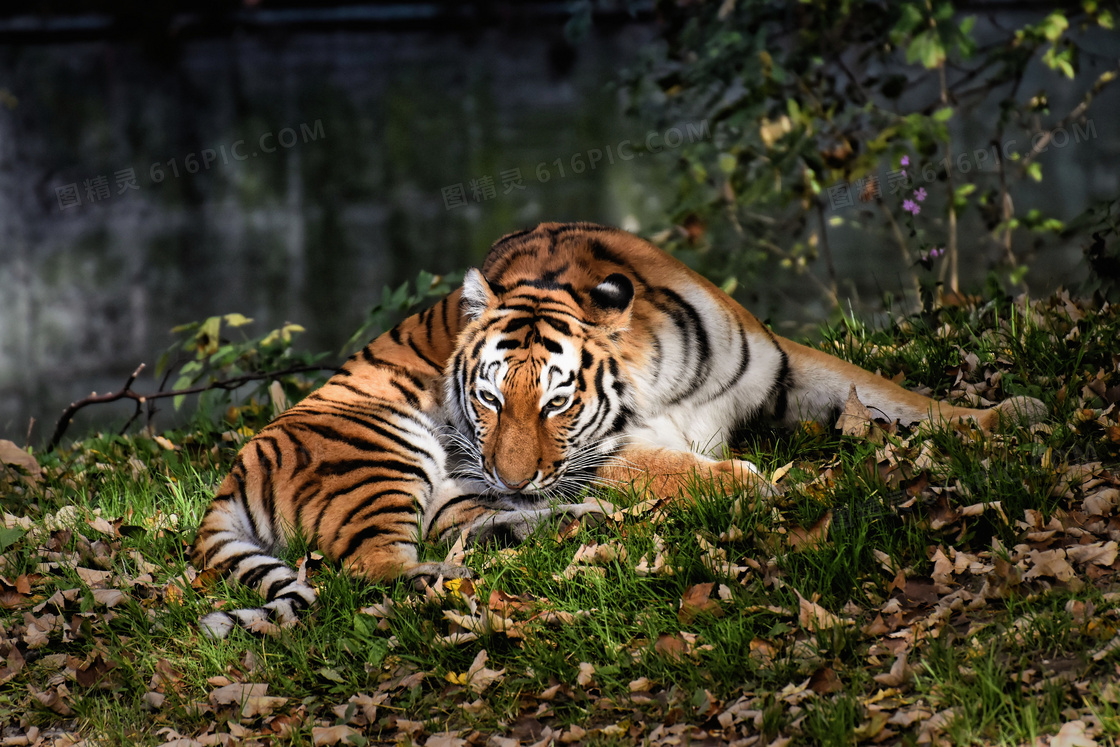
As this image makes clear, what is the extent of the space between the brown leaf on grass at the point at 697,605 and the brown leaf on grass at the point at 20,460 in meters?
3.45

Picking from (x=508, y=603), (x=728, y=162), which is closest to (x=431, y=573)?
(x=508, y=603)

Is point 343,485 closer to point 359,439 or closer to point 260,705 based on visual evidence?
point 359,439

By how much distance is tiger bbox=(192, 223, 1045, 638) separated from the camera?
3129mm

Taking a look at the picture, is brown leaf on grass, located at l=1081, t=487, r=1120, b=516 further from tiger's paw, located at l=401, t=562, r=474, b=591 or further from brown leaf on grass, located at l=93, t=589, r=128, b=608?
brown leaf on grass, located at l=93, t=589, r=128, b=608

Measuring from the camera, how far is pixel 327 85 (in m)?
6.70

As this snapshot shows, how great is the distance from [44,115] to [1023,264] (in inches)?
267

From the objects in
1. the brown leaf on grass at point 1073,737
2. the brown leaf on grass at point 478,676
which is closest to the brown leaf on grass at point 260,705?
the brown leaf on grass at point 478,676

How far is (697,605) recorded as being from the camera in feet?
8.28

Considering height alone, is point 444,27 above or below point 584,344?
above

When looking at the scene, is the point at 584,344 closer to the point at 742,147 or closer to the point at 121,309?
the point at 742,147

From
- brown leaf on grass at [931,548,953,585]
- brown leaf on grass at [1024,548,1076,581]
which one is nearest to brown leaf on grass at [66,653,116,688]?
brown leaf on grass at [931,548,953,585]

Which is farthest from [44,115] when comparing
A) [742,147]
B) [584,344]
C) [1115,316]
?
[1115,316]

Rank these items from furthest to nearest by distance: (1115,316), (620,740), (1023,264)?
(1023,264) → (1115,316) → (620,740)

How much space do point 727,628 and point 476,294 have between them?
5.03ft
